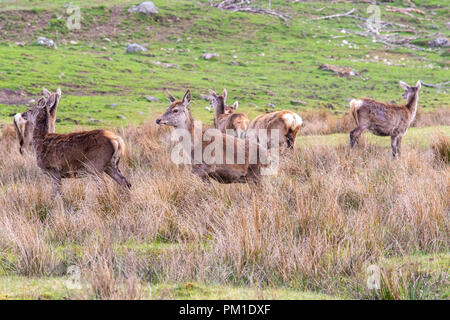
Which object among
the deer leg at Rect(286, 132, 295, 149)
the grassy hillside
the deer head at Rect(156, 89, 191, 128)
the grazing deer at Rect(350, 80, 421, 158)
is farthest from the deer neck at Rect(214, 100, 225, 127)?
the deer head at Rect(156, 89, 191, 128)

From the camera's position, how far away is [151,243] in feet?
22.7

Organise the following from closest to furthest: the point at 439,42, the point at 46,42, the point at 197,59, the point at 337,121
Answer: the point at 337,121
the point at 46,42
the point at 197,59
the point at 439,42

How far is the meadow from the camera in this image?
526 centimetres

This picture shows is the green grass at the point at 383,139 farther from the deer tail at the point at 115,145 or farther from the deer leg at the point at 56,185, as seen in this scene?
the deer leg at the point at 56,185

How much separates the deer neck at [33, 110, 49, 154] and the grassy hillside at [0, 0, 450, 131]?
19.9 ft

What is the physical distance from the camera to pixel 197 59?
91.2ft

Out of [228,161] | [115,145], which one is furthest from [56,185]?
[228,161]

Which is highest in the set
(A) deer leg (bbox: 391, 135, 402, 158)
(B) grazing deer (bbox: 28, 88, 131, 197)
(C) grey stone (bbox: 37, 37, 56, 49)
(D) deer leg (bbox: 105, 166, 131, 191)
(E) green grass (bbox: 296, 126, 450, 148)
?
(C) grey stone (bbox: 37, 37, 56, 49)

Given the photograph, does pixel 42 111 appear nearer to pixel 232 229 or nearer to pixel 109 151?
pixel 109 151

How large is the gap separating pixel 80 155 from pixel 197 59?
63.6 ft

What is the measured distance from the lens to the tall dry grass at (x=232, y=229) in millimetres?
5469

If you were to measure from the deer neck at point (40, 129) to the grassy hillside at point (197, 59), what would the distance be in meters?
6.06

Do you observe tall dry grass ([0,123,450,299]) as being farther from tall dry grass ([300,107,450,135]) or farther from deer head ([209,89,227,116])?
tall dry grass ([300,107,450,135])
